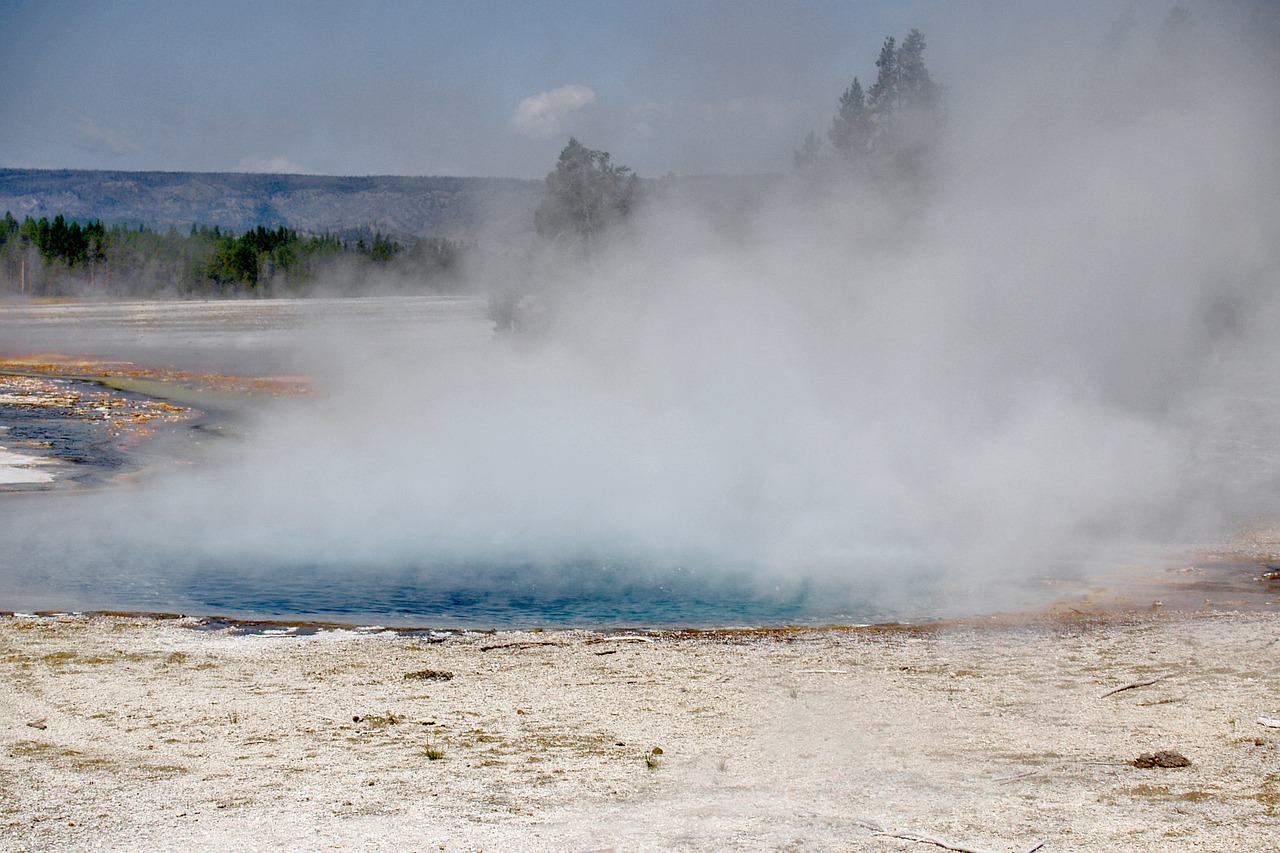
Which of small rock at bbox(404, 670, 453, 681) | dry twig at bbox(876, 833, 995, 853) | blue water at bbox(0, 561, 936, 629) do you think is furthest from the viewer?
blue water at bbox(0, 561, 936, 629)

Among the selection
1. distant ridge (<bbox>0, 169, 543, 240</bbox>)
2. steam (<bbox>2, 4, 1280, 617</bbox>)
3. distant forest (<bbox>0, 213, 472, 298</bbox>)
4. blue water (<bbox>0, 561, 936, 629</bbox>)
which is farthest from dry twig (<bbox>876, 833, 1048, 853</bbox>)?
distant ridge (<bbox>0, 169, 543, 240</bbox>)

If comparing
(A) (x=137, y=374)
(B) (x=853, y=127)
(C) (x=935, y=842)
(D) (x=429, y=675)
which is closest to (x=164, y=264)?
(A) (x=137, y=374)

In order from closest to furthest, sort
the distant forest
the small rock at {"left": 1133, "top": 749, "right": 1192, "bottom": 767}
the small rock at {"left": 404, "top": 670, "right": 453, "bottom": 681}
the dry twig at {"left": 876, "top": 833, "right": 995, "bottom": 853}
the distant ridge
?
the dry twig at {"left": 876, "top": 833, "right": 995, "bottom": 853}, the small rock at {"left": 1133, "top": 749, "right": 1192, "bottom": 767}, the small rock at {"left": 404, "top": 670, "right": 453, "bottom": 681}, the distant forest, the distant ridge

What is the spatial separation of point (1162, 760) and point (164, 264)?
7743 centimetres

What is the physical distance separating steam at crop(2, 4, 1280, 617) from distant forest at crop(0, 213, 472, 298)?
55.0 meters

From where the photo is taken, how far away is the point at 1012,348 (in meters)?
9.84

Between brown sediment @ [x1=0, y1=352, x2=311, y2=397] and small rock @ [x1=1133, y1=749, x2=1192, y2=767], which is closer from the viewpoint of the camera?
small rock @ [x1=1133, y1=749, x2=1192, y2=767]

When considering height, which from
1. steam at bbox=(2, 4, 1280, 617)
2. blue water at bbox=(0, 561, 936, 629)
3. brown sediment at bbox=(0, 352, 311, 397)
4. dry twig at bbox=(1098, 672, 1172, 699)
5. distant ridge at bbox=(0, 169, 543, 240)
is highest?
distant ridge at bbox=(0, 169, 543, 240)

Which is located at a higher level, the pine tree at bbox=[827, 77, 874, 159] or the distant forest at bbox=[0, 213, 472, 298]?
the distant forest at bbox=[0, 213, 472, 298]

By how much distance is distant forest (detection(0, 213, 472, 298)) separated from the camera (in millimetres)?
68438

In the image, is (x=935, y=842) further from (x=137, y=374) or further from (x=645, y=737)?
(x=137, y=374)

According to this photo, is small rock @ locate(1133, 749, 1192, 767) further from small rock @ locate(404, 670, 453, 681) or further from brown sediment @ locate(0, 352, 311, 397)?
brown sediment @ locate(0, 352, 311, 397)

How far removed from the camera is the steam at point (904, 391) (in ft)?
27.4

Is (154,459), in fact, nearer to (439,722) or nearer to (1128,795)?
(439,722)
